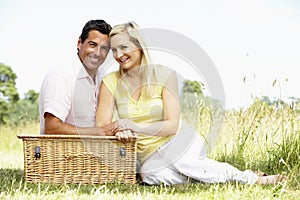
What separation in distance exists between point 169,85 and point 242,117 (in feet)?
5.42

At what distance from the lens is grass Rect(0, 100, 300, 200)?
312 cm

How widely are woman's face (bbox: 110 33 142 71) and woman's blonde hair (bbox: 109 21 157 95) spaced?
3 cm

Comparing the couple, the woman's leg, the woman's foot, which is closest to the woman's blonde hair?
the couple

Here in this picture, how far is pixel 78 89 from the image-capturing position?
13.2 ft

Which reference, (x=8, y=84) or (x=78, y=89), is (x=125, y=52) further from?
(x=8, y=84)

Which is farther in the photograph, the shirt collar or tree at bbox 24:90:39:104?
tree at bbox 24:90:39:104

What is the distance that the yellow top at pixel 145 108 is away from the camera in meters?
3.74

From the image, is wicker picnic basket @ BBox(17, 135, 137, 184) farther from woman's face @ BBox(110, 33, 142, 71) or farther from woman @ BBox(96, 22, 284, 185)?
woman's face @ BBox(110, 33, 142, 71)

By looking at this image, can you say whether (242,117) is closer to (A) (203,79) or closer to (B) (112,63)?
(A) (203,79)

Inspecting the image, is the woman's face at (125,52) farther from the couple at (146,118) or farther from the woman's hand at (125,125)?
the woman's hand at (125,125)

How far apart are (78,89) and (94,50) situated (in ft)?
1.12

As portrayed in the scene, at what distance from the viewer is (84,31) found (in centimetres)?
412

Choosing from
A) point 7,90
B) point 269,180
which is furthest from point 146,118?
point 7,90

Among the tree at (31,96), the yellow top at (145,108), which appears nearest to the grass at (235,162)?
the yellow top at (145,108)
